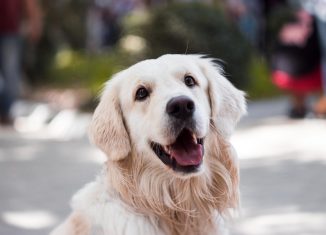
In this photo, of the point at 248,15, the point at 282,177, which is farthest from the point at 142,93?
the point at 248,15

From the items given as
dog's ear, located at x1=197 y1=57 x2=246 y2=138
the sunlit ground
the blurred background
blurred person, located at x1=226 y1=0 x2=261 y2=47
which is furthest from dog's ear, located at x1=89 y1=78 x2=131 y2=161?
blurred person, located at x1=226 y1=0 x2=261 y2=47

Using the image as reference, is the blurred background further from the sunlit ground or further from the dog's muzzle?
the dog's muzzle

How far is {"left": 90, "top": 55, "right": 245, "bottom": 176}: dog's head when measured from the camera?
419 centimetres

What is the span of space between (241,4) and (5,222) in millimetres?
15382

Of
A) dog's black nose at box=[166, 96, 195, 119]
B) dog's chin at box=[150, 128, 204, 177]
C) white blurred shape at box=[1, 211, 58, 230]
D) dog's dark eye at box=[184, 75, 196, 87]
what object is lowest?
dog's chin at box=[150, 128, 204, 177]

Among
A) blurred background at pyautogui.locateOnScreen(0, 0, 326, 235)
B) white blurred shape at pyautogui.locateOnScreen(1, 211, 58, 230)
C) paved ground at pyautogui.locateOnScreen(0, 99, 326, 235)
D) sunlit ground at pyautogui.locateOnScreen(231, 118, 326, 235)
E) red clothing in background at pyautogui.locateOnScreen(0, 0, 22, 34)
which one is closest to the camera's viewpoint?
sunlit ground at pyautogui.locateOnScreen(231, 118, 326, 235)

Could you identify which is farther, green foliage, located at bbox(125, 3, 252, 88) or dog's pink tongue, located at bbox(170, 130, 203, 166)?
green foliage, located at bbox(125, 3, 252, 88)

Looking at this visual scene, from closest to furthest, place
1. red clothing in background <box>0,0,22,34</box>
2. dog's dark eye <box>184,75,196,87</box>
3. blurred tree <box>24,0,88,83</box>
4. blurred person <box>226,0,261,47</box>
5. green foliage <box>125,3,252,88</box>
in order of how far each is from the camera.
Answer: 1. dog's dark eye <box>184,75,196,87</box>
2. red clothing in background <box>0,0,22,34</box>
3. green foliage <box>125,3,252,88</box>
4. blurred tree <box>24,0,88,83</box>
5. blurred person <box>226,0,261,47</box>

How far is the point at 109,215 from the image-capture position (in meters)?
4.25

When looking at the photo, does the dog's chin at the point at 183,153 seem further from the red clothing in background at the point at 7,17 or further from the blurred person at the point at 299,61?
the red clothing in background at the point at 7,17

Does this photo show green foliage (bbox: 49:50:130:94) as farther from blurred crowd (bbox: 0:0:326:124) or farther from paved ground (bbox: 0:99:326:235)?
paved ground (bbox: 0:99:326:235)

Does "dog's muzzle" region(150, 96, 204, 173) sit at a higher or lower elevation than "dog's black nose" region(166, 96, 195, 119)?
lower

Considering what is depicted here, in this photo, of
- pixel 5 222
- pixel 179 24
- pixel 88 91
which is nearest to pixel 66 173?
pixel 5 222

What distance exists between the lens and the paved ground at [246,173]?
21.7ft
